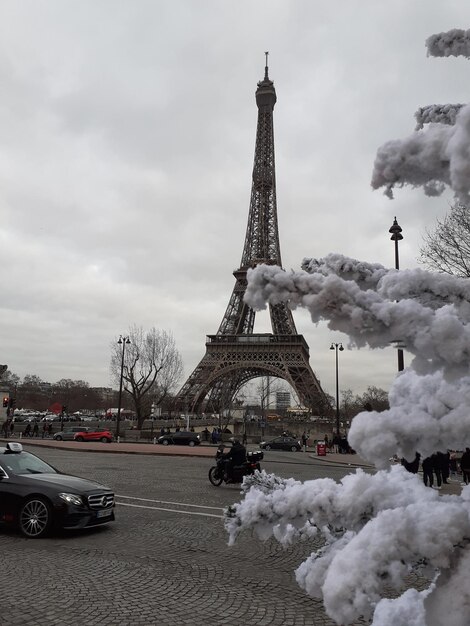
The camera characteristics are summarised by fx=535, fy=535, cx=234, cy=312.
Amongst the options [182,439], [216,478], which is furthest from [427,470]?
[182,439]

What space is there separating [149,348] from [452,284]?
183 ft

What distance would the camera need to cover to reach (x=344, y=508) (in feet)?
7.04

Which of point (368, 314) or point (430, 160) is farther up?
point (430, 160)

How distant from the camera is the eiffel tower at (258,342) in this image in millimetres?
57594

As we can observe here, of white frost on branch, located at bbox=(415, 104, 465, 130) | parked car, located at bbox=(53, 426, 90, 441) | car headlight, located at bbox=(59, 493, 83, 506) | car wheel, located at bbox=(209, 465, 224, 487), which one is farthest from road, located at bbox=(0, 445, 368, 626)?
parked car, located at bbox=(53, 426, 90, 441)

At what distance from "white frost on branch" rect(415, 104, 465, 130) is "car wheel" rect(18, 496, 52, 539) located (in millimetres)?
7759

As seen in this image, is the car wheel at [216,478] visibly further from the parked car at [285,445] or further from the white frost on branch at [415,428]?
the parked car at [285,445]

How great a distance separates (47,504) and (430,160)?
26.0 feet

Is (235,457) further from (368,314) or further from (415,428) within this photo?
(368,314)

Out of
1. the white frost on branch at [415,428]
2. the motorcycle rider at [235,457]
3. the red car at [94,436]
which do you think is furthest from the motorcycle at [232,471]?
the red car at [94,436]

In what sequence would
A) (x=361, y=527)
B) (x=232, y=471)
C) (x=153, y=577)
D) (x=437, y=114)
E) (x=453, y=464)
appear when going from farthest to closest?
(x=453, y=464) < (x=232, y=471) < (x=153, y=577) < (x=437, y=114) < (x=361, y=527)

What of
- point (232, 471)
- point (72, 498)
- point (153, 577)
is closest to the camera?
point (153, 577)

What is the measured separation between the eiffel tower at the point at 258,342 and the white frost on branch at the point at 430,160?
4872 centimetres

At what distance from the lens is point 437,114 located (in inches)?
93.4
